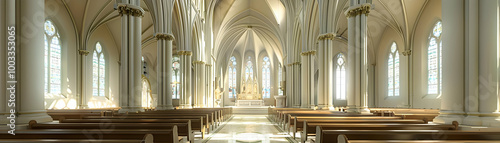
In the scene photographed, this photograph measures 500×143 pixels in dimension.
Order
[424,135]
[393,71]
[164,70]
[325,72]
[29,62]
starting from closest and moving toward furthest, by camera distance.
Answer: [424,135] < [29,62] < [325,72] < [164,70] < [393,71]

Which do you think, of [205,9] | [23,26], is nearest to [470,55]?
[23,26]

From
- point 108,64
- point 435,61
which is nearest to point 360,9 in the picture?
point 435,61

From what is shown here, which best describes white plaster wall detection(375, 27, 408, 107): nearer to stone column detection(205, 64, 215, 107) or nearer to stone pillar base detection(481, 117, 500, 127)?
stone column detection(205, 64, 215, 107)

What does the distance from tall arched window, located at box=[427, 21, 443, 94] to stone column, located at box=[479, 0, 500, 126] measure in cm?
1514

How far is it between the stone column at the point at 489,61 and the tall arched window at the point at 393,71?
19805mm

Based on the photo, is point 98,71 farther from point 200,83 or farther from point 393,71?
point 393,71

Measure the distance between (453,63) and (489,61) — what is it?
57 centimetres

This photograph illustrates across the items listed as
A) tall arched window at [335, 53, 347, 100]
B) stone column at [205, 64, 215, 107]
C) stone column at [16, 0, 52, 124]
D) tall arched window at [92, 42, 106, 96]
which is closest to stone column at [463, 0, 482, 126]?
stone column at [16, 0, 52, 124]

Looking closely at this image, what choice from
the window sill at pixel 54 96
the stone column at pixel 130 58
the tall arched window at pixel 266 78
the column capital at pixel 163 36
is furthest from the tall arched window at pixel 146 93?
the stone column at pixel 130 58

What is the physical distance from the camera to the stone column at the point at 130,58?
1084 centimetres

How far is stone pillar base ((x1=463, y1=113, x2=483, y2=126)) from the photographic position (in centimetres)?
550

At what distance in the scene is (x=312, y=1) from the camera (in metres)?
16.8

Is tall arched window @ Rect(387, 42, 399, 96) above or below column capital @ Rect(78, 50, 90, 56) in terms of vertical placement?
below

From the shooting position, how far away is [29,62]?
220 inches
